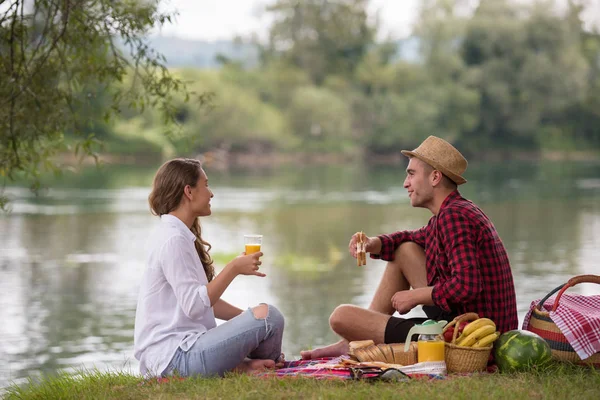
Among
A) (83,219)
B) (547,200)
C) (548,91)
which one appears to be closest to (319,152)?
(548,91)

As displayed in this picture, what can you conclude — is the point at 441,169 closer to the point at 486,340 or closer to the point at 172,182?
the point at 486,340

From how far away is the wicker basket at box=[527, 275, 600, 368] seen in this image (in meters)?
4.37

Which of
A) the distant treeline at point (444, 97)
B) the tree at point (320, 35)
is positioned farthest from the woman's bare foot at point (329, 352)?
the tree at point (320, 35)

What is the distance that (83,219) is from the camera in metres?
21.0

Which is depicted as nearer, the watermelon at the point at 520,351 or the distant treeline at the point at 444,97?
the watermelon at the point at 520,351

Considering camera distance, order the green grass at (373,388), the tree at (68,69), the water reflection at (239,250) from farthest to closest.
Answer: the water reflection at (239,250)
the tree at (68,69)
the green grass at (373,388)

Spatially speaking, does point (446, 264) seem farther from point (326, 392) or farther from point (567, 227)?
point (567, 227)

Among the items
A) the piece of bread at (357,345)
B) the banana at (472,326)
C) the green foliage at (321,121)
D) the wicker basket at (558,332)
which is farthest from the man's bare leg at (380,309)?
the green foliage at (321,121)

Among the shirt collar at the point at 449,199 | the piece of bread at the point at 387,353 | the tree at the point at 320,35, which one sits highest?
the tree at the point at 320,35

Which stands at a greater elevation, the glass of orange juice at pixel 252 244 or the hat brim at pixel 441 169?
the hat brim at pixel 441 169

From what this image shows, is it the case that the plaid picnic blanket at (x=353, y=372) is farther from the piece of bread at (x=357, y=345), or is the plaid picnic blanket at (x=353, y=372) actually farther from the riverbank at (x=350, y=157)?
the riverbank at (x=350, y=157)

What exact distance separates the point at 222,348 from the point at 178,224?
587mm

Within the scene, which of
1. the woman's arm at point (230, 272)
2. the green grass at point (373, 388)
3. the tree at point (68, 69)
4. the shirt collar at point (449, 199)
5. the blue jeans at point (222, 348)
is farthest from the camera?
the tree at point (68, 69)

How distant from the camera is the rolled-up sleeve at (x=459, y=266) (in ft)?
13.7
